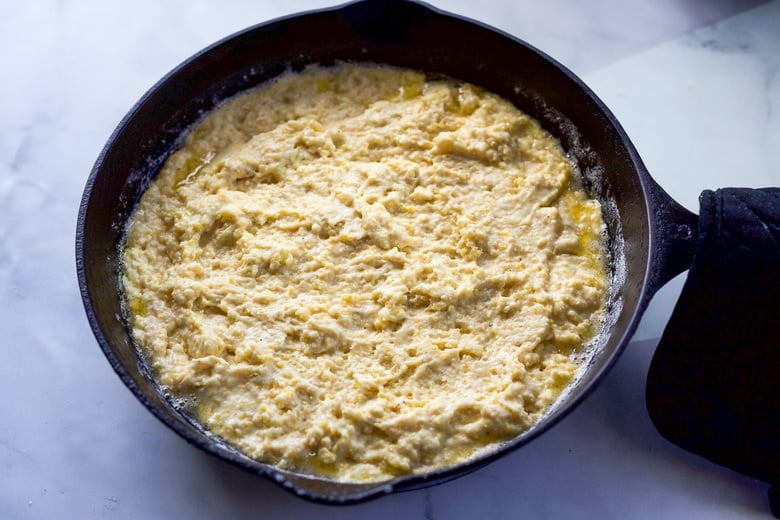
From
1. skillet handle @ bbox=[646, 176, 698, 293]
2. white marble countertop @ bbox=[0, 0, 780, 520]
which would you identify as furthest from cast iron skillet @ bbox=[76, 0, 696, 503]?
white marble countertop @ bbox=[0, 0, 780, 520]

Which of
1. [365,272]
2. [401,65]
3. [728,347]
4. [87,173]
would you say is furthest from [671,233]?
[87,173]

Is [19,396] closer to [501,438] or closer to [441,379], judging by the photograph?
[441,379]

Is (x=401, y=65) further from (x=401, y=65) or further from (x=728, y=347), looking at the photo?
(x=728, y=347)

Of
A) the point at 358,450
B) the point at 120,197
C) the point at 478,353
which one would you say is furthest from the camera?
the point at 120,197

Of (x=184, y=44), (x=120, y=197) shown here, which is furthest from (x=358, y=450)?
(x=184, y=44)

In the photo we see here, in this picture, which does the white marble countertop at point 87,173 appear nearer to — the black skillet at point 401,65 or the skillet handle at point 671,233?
the black skillet at point 401,65

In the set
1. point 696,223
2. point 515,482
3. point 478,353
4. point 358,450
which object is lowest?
point 515,482
